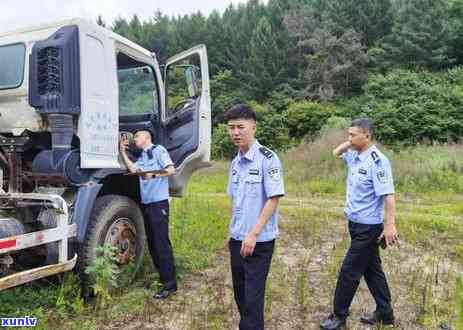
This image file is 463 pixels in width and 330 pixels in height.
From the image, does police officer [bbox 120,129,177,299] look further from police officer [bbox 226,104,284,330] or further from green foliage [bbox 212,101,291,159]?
green foliage [bbox 212,101,291,159]

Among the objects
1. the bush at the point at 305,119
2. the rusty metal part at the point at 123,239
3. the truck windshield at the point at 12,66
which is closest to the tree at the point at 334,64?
the bush at the point at 305,119

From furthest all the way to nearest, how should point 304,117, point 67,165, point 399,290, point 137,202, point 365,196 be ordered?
point 304,117, point 137,202, point 399,290, point 67,165, point 365,196

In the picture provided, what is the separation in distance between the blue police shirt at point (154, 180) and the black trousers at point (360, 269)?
1.74 meters

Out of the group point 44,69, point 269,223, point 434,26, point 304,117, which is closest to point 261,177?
point 269,223

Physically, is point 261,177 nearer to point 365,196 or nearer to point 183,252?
point 365,196

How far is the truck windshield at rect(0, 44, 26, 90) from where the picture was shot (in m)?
4.07

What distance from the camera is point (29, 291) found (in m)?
3.92

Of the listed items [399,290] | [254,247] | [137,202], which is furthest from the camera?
[137,202]

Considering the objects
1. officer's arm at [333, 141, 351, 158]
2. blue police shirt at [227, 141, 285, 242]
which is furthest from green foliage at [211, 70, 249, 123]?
blue police shirt at [227, 141, 285, 242]

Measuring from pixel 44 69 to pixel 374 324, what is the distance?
11.0 feet

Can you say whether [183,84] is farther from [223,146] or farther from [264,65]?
[264,65]

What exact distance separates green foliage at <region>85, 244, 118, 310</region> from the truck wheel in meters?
0.11

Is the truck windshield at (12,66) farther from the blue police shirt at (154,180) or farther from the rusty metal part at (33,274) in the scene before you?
the rusty metal part at (33,274)

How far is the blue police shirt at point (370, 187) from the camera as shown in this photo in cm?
329
